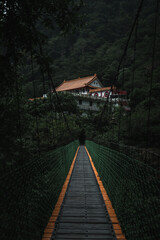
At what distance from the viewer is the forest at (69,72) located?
1.68 m

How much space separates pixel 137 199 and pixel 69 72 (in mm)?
26125

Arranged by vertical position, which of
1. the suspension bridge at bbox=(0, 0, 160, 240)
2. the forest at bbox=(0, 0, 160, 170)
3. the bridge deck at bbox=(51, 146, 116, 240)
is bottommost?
the bridge deck at bbox=(51, 146, 116, 240)

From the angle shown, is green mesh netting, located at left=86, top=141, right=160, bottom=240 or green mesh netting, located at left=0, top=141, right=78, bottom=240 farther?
green mesh netting, located at left=86, top=141, right=160, bottom=240

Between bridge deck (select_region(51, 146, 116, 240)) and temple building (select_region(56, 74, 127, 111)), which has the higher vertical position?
temple building (select_region(56, 74, 127, 111))

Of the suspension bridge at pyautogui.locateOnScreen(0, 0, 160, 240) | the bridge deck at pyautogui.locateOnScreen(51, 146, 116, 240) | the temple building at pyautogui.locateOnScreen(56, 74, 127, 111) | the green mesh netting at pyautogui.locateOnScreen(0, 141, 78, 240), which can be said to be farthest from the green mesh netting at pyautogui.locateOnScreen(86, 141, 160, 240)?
the temple building at pyautogui.locateOnScreen(56, 74, 127, 111)

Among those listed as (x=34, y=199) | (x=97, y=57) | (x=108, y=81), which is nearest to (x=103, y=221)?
(x=34, y=199)

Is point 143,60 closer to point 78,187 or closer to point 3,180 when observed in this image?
point 78,187

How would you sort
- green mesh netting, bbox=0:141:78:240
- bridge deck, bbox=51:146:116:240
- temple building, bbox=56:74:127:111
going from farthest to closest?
1. temple building, bbox=56:74:127:111
2. bridge deck, bbox=51:146:116:240
3. green mesh netting, bbox=0:141:78:240

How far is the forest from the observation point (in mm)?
1677

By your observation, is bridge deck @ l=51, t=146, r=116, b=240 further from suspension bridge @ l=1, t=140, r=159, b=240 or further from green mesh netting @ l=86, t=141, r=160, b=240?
green mesh netting @ l=86, t=141, r=160, b=240

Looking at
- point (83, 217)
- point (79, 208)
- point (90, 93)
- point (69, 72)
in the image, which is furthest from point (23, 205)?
point (69, 72)

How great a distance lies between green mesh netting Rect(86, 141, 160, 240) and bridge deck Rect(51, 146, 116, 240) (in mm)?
178

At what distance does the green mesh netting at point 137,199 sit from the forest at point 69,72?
1.96ft

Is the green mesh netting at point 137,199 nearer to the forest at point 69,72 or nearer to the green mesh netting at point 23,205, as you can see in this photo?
the forest at point 69,72
